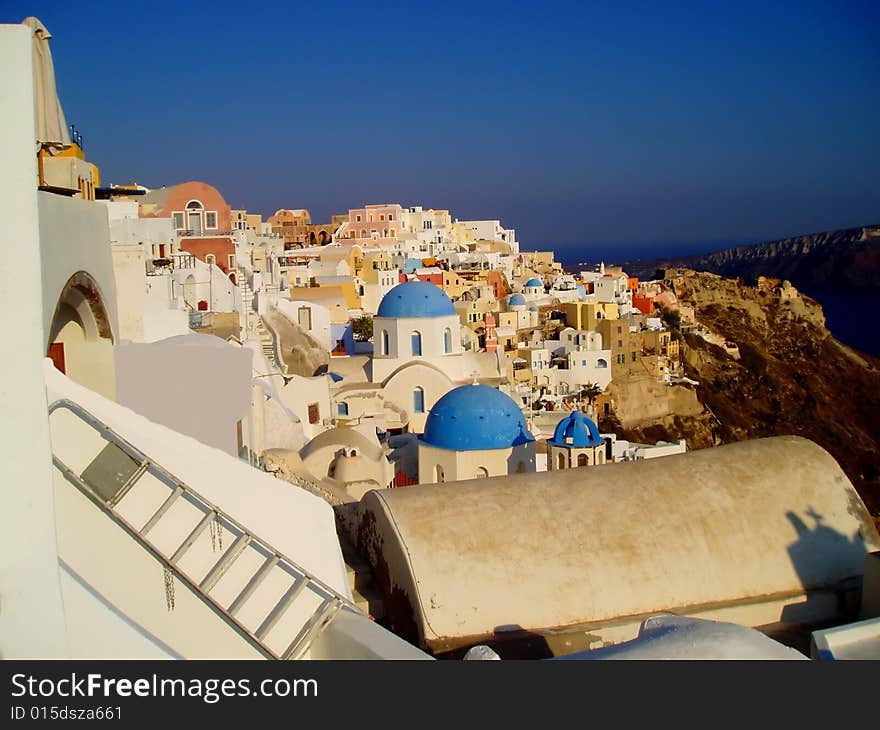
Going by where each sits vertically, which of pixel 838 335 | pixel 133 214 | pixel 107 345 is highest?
pixel 133 214

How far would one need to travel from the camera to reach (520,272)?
51.5 meters

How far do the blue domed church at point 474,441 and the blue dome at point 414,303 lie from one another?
6.19 meters

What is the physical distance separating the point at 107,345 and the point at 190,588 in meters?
1.58

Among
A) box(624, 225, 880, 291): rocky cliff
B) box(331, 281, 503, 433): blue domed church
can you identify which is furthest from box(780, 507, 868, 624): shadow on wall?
box(624, 225, 880, 291): rocky cliff

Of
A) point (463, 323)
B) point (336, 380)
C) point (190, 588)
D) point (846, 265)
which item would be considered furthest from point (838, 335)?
point (190, 588)

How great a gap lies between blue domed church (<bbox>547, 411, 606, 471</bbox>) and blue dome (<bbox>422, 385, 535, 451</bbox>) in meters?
1.01

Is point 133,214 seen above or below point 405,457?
above

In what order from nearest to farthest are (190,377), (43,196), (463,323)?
(43,196) < (190,377) < (463,323)

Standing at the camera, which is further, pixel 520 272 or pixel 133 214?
pixel 520 272

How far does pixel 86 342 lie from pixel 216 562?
136 centimetres

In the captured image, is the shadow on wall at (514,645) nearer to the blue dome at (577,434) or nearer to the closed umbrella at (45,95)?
the closed umbrella at (45,95)

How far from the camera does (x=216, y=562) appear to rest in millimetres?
4266

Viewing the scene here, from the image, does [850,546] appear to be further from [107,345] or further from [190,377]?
[107,345]

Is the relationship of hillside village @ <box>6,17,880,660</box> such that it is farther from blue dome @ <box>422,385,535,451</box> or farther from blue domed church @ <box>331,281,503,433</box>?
blue domed church @ <box>331,281,503,433</box>
